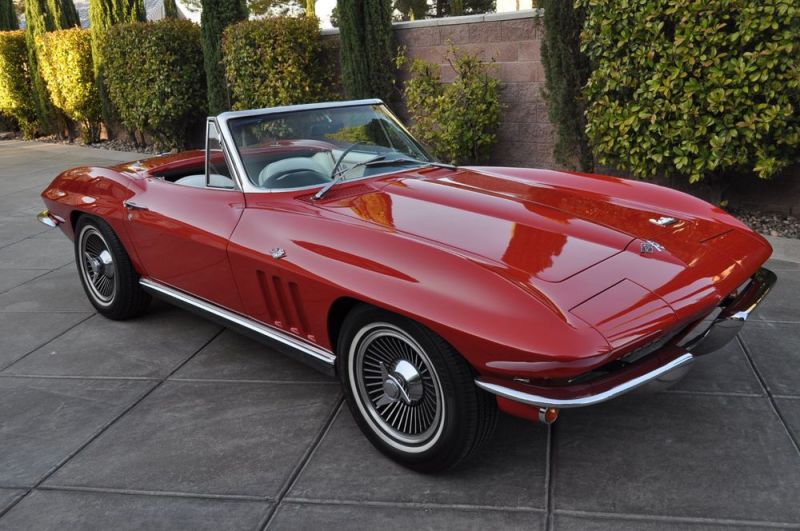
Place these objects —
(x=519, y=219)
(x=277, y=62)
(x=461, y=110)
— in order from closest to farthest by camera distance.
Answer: (x=519, y=219), (x=461, y=110), (x=277, y=62)

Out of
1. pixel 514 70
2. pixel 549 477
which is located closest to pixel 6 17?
pixel 514 70

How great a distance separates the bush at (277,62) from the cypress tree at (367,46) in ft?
2.55

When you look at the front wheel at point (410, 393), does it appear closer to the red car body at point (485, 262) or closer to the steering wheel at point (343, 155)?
the red car body at point (485, 262)

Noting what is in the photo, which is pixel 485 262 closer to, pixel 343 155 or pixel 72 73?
pixel 343 155

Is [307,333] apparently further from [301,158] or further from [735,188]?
[735,188]

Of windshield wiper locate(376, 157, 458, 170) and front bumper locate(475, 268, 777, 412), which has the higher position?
windshield wiper locate(376, 157, 458, 170)

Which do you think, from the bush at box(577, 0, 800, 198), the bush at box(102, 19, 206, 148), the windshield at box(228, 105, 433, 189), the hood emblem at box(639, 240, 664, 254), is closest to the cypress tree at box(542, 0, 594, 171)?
the bush at box(577, 0, 800, 198)

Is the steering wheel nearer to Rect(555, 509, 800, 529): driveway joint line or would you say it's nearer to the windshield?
the windshield

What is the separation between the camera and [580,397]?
90.4 inches

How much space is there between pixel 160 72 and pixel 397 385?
9.75 metres

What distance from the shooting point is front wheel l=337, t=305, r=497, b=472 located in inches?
97.7

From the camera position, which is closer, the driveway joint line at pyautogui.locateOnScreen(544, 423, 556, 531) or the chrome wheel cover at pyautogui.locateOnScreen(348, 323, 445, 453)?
the driveway joint line at pyautogui.locateOnScreen(544, 423, 556, 531)

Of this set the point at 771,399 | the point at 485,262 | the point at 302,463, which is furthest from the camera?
the point at 771,399

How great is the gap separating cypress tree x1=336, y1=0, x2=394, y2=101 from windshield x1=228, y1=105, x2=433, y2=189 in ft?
15.8
